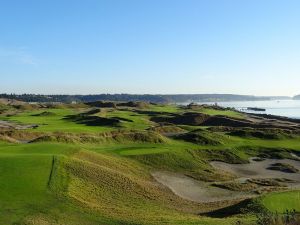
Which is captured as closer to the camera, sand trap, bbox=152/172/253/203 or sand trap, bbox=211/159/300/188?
sand trap, bbox=152/172/253/203

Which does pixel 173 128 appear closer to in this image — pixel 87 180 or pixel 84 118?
pixel 84 118

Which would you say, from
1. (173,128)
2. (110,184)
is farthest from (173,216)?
(173,128)

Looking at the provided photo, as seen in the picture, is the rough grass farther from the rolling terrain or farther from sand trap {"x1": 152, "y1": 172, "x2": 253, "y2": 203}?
sand trap {"x1": 152, "y1": 172, "x2": 253, "y2": 203}

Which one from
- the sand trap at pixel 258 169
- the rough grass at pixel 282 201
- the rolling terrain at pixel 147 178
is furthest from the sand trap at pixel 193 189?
the sand trap at pixel 258 169

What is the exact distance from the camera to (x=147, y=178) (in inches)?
1555

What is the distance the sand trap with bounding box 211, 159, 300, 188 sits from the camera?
45.2m

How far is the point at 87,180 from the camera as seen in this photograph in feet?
106

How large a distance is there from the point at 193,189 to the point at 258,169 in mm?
12843

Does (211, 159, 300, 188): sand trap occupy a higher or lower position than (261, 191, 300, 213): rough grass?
lower

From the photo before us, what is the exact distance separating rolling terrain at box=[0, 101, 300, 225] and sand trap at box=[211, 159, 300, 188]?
0.36ft

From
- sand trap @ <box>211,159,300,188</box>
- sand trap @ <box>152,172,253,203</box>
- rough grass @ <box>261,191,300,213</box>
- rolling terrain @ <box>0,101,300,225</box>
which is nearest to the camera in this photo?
rolling terrain @ <box>0,101,300,225</box>

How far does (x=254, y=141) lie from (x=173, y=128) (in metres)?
16.7

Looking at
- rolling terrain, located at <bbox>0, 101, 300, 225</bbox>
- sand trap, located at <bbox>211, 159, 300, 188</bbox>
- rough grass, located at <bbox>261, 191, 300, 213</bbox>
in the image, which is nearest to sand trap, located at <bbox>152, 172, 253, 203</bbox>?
rolling terrain, located at <bbox>0, 101, 300, 225</bbox>

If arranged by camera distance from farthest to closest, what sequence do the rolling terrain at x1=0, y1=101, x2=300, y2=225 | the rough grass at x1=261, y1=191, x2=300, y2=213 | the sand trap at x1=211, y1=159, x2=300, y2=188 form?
the sand trap at x1=211, y1=159, x2=300, y2=188
the rough grass at x1=261, y1=191, x2=300, y2=213
the rolling terrain at x1=0, y1=101, x2=300, y2=225
